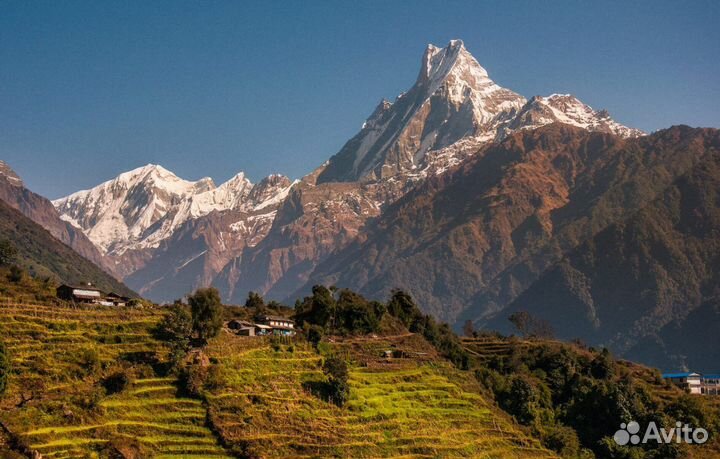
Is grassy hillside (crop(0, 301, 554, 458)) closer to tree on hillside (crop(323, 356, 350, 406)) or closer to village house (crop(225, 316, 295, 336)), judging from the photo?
tree on hillside (crop(323, 356, 350, 406))

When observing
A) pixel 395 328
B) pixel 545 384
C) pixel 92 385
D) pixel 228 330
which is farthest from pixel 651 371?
pixel 92 385

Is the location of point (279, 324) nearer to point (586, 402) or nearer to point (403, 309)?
point (403, 309)

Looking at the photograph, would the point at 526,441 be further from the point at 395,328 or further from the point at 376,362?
the point at 395,328

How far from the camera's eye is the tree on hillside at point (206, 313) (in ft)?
292

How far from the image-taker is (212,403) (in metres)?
79.4

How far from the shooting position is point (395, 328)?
125 metres

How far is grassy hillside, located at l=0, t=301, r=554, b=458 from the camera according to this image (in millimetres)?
71750

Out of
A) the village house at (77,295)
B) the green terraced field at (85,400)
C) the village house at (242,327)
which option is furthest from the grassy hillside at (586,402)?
the village house at (77,295)

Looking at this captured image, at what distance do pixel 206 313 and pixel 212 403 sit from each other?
14.0 meters

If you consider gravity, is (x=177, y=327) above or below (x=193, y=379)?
above

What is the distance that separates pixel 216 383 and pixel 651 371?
8391cm

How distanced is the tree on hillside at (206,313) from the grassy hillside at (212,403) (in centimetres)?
181

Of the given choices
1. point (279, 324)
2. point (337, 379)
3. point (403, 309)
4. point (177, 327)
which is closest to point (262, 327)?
point (279, 324)

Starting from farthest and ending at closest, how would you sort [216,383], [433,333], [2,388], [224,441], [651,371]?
[651,371]
[433,333]
[216,383]
[224,441]
[2,388]
